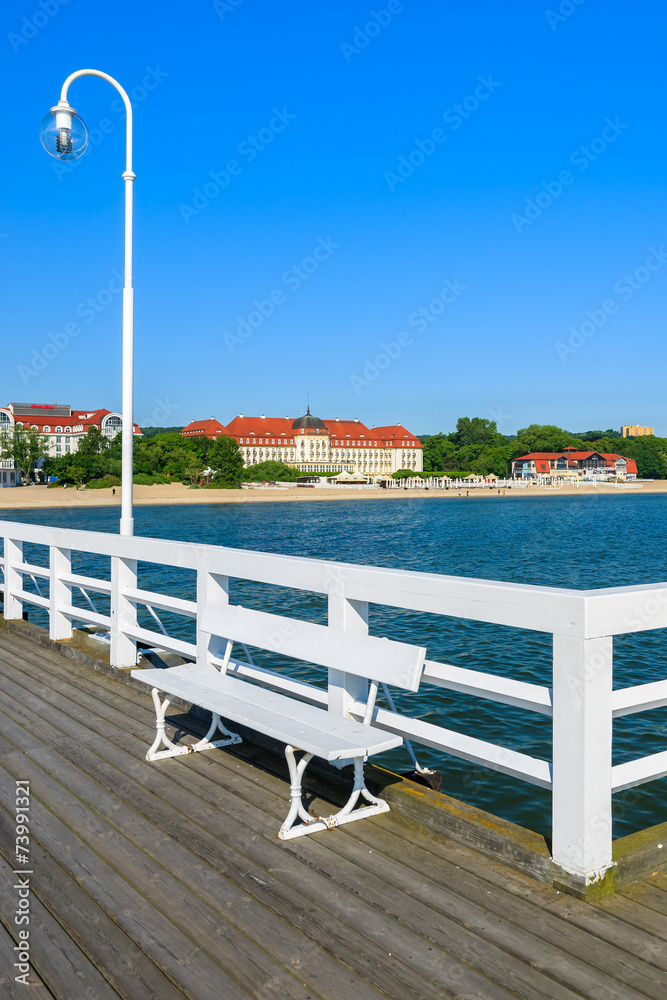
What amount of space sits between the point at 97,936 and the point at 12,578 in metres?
6.59

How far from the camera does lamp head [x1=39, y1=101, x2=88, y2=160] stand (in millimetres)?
7844

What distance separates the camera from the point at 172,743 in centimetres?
474

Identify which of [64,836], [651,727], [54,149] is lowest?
[651,727]

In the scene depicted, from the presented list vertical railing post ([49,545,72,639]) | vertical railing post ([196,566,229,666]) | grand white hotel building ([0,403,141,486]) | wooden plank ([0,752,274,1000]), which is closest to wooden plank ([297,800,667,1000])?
wooden plank ([0,752,274,1000])

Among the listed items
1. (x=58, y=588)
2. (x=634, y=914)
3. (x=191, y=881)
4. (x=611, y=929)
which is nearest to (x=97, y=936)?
(x=191, y=881)

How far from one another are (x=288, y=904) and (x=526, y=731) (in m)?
7.11

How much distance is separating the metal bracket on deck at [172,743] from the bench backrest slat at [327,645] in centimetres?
54

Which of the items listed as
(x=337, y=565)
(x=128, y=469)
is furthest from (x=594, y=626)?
(x=128, y=469)

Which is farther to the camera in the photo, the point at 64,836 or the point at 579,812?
the point at 64,836

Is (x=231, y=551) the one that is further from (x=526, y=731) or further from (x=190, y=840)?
(x=526, y=731)

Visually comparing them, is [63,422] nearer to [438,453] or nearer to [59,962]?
[438,453]

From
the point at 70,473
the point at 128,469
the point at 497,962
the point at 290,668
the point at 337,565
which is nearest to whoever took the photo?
the point at 497,962

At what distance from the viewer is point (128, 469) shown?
792 cm

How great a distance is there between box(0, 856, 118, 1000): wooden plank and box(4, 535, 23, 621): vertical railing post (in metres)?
6.01
